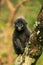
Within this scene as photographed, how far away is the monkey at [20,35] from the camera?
22.7 ft

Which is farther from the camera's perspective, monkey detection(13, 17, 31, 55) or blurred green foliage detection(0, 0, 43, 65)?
blurred green foliage detection(0, 0, 43, 65)

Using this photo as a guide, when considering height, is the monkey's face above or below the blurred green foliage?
below

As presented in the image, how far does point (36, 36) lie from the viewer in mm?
3951

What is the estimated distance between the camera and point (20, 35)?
23.6ft

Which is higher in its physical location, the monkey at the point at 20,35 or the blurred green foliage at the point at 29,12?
the blurred green foliage at the point at 29,12

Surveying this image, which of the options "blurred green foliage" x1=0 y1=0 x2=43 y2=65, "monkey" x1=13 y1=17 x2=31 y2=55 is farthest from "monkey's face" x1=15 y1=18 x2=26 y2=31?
"blurred green foliage" x1=0 y1=0 x2=43 y2=65

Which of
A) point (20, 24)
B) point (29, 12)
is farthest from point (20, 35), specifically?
point (29, 12)

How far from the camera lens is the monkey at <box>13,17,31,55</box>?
693 centimetres

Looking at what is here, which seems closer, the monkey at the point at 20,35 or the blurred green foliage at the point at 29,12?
the monkey at the point at 20,35

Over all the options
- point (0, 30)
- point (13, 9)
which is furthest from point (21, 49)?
point (0, 30)

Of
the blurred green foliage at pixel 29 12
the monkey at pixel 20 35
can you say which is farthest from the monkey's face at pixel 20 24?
the blurred green foliage at pixel 29 12

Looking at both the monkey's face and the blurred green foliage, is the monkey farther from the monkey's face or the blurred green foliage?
the blurred green foliage

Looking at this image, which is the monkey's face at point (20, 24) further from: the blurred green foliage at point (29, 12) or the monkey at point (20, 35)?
the blurred green foliage at point (29, 12)

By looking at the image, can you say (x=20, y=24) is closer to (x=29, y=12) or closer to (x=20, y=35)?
(x=20, y=35)
